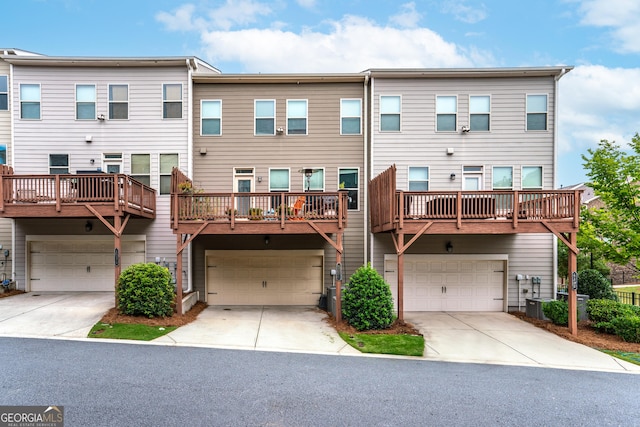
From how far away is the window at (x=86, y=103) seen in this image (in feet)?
37.9

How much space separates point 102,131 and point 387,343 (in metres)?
11.6

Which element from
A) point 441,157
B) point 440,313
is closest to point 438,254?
point 440,313

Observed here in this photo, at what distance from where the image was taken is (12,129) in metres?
11.3

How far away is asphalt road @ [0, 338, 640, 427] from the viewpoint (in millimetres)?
4332

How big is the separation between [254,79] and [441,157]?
721 cm

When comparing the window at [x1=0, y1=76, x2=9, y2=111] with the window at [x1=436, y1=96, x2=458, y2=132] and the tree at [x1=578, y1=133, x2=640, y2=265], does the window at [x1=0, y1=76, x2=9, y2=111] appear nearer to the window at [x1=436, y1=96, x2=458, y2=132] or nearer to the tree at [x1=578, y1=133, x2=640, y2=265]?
the window at [x1=436, y1=96, x2=458, y2=132]

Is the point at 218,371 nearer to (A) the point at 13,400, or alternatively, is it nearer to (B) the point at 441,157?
(A) the point at 13,400

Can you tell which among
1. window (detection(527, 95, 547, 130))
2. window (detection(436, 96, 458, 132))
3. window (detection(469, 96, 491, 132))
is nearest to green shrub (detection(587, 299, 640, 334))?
window (detection(527, 95, 547, 130))

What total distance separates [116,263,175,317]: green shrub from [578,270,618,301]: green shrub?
13203 mm

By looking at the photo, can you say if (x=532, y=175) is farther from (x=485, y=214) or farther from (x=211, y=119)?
(x=211, y=119)

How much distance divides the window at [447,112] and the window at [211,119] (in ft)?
25.6

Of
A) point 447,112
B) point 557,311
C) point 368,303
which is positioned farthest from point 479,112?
point 368,303

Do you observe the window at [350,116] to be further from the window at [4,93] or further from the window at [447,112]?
the window at [4,93]

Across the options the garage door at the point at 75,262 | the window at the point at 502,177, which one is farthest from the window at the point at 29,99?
the window at the point at 502,177
